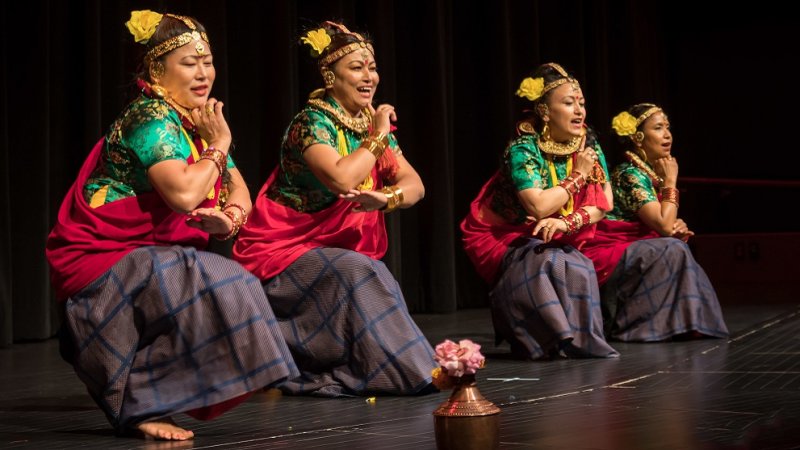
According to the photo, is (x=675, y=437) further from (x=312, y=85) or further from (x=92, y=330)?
(x=312, y=85)

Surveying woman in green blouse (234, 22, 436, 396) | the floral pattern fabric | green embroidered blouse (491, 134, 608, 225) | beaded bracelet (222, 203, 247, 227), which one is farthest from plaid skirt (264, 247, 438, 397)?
the floral pattern fabric

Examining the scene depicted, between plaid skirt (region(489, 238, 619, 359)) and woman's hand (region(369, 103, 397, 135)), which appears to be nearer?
woman's hand (region(369, 103, 397, 135))

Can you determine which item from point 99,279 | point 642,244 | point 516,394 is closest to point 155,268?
point 99,279

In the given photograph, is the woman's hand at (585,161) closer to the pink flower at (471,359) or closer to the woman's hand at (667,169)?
the woman's hand at (667,169)

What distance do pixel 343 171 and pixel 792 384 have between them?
4.67ft

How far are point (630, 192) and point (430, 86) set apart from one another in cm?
172

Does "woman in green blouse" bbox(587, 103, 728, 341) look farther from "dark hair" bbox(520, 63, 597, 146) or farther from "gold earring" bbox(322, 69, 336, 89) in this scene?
"gold earring" bbox(322, 69, 336, 89)

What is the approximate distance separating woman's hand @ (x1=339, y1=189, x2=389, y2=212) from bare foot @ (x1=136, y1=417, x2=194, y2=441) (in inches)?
37.7

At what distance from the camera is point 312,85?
6.07 metres

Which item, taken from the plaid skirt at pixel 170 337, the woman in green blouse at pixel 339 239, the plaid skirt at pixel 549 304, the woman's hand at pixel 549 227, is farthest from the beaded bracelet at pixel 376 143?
the plaid skirt at pixel 549 304

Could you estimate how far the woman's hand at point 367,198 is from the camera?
3.44 meters

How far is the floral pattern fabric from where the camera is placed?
5.21 meters

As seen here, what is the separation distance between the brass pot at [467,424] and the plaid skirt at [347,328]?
1119 mm

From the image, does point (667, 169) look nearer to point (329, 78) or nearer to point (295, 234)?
→ point (329, 78)
